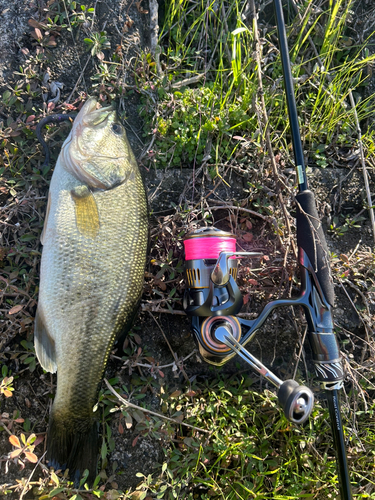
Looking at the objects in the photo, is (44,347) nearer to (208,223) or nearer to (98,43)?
(208,223)

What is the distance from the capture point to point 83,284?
1988 millimetres

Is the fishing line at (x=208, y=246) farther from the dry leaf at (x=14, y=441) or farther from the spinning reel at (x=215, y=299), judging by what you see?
the dry leaf at (x=14, y=441)

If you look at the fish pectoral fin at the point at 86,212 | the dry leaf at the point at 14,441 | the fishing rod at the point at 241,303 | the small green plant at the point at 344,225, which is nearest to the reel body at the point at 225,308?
the fishing rod at the point at 241,303

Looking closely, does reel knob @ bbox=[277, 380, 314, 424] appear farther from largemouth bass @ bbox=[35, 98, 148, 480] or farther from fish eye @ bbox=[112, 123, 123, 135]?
fish eye @ bbox=[112, 123, 123, 135]

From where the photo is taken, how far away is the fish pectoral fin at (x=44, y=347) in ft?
6.66

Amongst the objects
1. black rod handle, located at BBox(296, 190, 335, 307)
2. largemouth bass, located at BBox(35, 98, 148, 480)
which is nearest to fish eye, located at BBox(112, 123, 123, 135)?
largemouth bass, located at BBox(35, 98, 148, 480)

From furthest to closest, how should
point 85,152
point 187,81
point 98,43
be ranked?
point 187,81
point 98,43
point 85,152

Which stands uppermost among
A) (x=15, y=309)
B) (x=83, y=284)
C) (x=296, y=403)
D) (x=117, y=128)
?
(x=117, y=128)

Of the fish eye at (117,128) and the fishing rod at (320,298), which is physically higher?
the fish eye at (117,128)

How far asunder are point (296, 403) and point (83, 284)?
50.3 inches

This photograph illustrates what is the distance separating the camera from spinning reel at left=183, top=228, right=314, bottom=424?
197cm

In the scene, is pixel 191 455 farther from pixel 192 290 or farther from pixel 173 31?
pixel 173 31

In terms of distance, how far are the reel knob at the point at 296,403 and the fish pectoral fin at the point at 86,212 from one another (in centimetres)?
134

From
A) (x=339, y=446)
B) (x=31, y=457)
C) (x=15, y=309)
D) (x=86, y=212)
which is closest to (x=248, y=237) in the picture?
(x=86, y=212)
